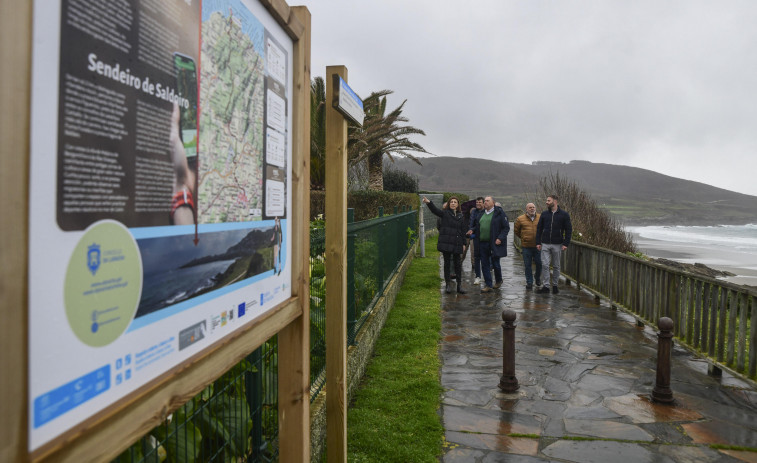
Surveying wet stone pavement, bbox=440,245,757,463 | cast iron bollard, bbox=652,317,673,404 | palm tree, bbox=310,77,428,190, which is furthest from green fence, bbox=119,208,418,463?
palm tree, bbox=310,77,428,190

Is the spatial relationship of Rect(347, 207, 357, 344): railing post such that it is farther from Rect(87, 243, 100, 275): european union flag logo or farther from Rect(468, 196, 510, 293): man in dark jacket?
Rect(468, 196, 510, 293): man in dark jacket

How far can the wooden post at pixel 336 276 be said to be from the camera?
2.96 m

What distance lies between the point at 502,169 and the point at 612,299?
609 ft

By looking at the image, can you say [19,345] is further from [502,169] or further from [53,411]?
[502,169]

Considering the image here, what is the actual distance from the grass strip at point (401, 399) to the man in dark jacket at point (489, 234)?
2910 mm

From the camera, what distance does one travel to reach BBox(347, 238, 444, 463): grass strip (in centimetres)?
404

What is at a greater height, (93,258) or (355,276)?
(93,258)

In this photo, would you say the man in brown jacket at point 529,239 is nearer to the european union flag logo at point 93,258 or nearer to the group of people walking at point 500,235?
the group of people walking at point 500,235

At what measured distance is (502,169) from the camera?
189000 mm

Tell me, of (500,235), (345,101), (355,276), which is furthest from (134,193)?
(500,235)

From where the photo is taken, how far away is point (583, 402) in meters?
5.09

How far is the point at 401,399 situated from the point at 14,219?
4.59m

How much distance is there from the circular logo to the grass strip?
317cm

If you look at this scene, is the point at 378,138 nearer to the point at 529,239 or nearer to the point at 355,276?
the point at 529,239
